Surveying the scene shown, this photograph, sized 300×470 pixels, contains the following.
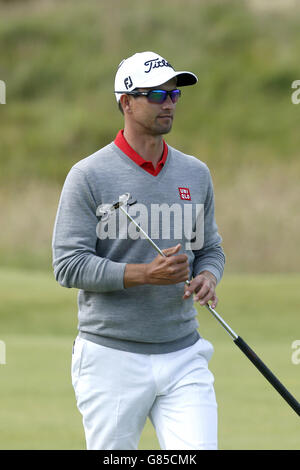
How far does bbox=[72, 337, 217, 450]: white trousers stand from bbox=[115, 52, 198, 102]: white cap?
92cm

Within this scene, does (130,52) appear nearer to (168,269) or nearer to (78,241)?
(78,241)

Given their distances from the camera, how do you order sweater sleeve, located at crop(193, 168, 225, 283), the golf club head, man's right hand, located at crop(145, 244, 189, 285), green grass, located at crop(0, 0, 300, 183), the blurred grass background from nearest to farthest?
man's right hand, located at crop(145, 244, 189, 285) < the golf club head < sweater sleeve, located at crop(193, 168, 225, 283) < the blurred grass background < green grass, located at crop(0, 0, 300, 183)

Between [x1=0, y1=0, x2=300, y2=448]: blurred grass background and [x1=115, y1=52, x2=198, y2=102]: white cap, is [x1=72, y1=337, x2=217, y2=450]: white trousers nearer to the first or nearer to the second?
[x1=115, y1=52, x2=198, y2=102]: white cap

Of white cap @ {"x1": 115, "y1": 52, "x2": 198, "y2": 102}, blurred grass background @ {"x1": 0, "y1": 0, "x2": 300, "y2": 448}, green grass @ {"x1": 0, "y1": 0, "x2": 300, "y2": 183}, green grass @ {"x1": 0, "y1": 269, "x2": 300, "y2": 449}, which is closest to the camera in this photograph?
white cap @ {"x1": 115, "y1": 52, "x2": 198, "y2": 102}

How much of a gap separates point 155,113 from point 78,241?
20.9 inches

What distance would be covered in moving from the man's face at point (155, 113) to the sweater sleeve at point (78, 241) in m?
0.31

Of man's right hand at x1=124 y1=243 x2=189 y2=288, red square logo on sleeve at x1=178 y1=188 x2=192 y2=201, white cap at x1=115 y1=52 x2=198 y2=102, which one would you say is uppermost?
white cap at x1=115 y1=52 x2=198 y2=102

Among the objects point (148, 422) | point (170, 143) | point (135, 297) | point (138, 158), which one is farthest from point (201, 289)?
point (170, 143)

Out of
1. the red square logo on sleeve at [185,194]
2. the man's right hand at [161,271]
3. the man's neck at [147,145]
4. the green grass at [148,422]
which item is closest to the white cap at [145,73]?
the man's neck at [147,145]

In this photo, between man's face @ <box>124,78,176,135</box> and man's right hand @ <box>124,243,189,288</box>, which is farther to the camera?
man's face @ <box>124,78,176,135</box>

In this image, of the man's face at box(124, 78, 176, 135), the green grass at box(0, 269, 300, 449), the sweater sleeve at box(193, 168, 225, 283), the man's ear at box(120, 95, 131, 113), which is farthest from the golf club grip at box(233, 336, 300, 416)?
the green grass at box(0, 269, 300, 449)

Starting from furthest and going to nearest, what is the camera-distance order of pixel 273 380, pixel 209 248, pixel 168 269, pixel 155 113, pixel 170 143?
pixel 170 143
pixel 209 248
pixel 155 113
pixel 273 380
pixel 168 269

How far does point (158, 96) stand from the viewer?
3.29 metres

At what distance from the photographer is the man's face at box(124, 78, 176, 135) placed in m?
3.28
